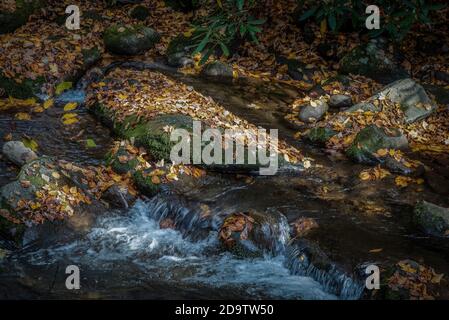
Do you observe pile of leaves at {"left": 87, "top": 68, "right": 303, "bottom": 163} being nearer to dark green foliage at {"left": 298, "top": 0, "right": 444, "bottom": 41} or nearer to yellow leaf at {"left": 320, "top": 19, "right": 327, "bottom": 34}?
dark green foliage at {"left": 298, "top": 0, "right": 444, "bottom": 41}

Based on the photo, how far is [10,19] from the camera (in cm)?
1208

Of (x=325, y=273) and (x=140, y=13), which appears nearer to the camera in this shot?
(x=325, y=273)

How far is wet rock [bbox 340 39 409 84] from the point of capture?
11.3 metres

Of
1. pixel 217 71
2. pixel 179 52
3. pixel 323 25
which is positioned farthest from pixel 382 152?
pixel 179 52

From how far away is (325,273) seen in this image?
5699 millimetres

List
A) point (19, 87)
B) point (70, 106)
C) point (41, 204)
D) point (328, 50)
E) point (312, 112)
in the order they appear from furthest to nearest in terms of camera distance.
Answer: point (328, 50), point (19, 87), point (70, 106), point (312, 112), point (41, 204)

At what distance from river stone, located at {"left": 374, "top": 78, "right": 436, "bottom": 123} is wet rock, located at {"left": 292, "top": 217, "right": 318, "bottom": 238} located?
12.9 ft

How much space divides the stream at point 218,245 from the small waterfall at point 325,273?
0.04ft

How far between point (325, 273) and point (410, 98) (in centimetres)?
520

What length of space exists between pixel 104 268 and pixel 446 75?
861cm

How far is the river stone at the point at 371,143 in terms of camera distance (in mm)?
8172

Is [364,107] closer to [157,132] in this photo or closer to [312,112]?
[312,112]

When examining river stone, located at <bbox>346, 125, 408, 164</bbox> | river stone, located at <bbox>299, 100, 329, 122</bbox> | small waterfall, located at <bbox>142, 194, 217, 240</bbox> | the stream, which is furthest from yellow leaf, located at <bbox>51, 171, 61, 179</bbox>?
river stone, located at <bbox>299, 100, 329, 122</bbox>

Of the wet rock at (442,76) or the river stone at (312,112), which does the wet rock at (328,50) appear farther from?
the river stone at (312,112)
